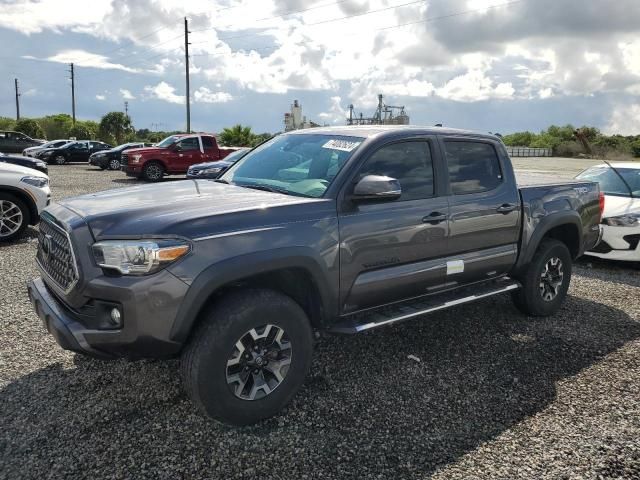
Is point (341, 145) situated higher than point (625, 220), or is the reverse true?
point (341, 145)

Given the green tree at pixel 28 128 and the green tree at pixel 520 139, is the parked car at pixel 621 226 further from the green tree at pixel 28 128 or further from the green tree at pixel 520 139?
the green tree at pixel 520 139

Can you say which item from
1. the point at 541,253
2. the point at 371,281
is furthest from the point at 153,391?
the point at 541,253

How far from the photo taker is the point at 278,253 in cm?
301

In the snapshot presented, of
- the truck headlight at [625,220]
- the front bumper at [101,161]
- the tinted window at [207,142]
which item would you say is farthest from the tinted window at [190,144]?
the truck headlight at [625,220]

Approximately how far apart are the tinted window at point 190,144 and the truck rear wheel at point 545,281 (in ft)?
50.5

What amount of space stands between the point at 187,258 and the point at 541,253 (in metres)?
3.53

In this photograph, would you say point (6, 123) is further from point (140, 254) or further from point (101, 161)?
point (140, 254)

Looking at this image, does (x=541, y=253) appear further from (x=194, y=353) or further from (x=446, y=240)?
(x=194, y=353)

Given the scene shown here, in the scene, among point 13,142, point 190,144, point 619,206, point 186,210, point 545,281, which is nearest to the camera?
point 186,210

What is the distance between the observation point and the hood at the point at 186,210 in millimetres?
2795

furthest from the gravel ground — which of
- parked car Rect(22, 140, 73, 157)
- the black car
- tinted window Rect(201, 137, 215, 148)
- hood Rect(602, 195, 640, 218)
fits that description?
parked car Rect(22, 140, 73, 157)

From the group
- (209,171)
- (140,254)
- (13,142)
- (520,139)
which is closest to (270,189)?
(140,254)

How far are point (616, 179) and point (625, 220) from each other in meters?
1.40

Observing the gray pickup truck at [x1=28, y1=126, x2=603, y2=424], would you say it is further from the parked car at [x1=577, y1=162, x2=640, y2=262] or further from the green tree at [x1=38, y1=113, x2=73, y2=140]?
the green tree at [x1=38, y1=113, x2=73, y2=140]
